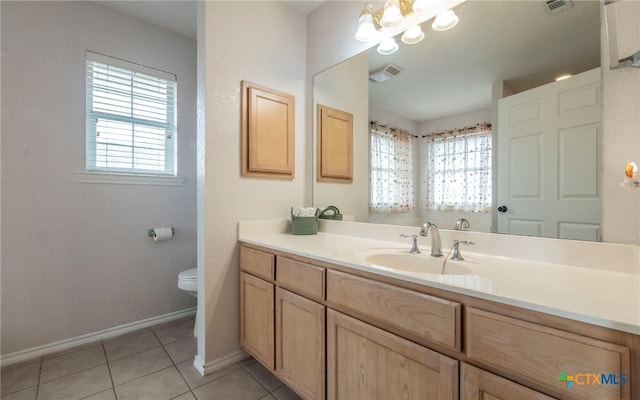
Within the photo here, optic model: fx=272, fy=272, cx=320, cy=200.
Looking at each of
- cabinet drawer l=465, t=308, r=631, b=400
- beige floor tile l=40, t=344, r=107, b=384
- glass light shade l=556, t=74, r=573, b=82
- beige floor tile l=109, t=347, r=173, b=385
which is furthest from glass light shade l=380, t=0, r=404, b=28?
beige floor tile l=40, t=344, r=107, b=384

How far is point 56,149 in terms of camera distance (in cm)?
188

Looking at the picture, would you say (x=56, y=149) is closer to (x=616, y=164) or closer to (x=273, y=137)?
(x=273, y=137)

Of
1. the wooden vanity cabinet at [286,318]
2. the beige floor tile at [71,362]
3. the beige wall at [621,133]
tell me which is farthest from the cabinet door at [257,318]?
the beige wall at [621,133]

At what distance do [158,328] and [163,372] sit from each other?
690 mm

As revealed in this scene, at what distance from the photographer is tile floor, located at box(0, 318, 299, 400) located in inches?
57.4

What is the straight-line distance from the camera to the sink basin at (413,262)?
1145mm

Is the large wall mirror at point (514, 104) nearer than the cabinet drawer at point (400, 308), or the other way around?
the cabinet drawer at point (400, 308)

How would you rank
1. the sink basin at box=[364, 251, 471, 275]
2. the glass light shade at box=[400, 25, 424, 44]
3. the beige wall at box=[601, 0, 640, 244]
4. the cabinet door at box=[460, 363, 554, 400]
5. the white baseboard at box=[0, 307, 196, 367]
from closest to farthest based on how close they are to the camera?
1. the cabinet door at box=[460, 363, 554, 400]
2. the beige wall at box=[601, 0, 640, 244]
3. the sink basin at box=[364, 251, 471, 275]
4. the glass light shade at box=[400, 25, 424, 44]
5. the white baseboard at box=[0, 307, 196, 367]

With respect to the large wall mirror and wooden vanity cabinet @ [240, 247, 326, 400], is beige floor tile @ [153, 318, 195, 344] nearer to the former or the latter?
wooden vanity cabinet @ [240, 247, 326, 400]

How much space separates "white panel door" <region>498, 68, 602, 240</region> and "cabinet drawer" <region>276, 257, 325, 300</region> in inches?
33.2

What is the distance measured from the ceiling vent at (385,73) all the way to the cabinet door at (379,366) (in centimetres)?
137

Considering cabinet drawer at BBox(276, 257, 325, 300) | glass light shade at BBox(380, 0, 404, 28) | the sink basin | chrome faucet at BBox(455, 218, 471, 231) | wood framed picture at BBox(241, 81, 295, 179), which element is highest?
glass light shade at BBox(380, 0, 404, 28)

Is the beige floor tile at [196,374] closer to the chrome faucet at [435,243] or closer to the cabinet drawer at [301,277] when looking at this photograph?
the cabinet drawer at [301,277]

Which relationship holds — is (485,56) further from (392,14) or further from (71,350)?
(71,350)
